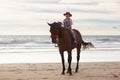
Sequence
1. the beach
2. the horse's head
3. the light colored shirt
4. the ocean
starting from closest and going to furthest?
1. the horse's head
2. the beach
3. the light colored shirt
4. the ocean

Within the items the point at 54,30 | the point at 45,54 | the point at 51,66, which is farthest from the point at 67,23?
the point at 45,54

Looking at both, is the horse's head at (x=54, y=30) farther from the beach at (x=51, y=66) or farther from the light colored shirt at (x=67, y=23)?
the beach at (x=51, y=66)

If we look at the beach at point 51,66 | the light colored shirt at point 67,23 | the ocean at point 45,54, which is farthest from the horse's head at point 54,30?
the ocean at point 45,54

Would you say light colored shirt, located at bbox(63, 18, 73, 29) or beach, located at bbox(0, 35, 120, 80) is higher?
light colored shirt, located at bbox(63, 18, 73, 29)

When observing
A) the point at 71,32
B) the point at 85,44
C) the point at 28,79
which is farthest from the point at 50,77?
the point at 85,44

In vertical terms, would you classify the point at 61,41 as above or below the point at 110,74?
above

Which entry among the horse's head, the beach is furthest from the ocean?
the horse's head

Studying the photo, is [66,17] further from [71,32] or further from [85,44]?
[85,44]

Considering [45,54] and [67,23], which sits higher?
[67,23]

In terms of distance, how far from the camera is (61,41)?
13.0 metres

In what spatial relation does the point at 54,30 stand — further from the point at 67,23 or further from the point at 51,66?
the point at 51,66

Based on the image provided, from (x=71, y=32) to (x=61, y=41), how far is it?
679mm

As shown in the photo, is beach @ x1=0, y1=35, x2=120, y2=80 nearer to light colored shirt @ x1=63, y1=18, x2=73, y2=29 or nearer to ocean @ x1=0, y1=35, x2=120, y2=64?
ocean @ x1=0, y1=35, x2=120, y2=64

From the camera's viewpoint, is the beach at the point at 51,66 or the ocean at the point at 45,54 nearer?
the beach at the point at 51,66
